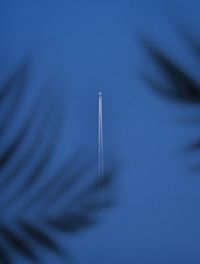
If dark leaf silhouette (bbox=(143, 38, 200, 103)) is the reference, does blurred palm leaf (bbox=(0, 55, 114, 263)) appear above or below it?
below

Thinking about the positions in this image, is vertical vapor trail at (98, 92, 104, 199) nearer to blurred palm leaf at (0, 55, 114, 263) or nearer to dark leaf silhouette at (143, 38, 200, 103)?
blurred palm leaf at (0, 55, 114, 263)

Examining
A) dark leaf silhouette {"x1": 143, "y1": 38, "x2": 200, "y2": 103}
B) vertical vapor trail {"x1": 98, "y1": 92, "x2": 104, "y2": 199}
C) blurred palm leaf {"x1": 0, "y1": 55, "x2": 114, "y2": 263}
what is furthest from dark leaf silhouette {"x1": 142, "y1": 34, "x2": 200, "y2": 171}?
blurred palm leaf {"x1": 0, "y1": 55, "x2": 114, "y2": 263}

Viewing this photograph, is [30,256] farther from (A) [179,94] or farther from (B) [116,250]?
(A) [179,94]

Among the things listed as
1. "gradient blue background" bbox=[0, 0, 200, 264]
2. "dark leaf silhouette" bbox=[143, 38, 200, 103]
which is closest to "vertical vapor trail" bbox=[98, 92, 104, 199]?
"gradient blue background" bbox=[0, 0, 200, 264]

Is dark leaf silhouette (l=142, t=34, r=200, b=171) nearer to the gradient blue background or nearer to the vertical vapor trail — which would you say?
the gradient blue background

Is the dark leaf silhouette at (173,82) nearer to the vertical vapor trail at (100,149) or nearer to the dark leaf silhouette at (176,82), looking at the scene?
the dark leaf silhouette at (176,82)

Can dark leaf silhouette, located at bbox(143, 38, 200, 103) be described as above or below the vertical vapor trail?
above

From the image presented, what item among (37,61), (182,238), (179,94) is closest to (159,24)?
(179,94)

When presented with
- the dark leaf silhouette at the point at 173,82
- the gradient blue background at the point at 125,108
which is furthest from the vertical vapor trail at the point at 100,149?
the dark leaf silhouette at the point at 173,82
